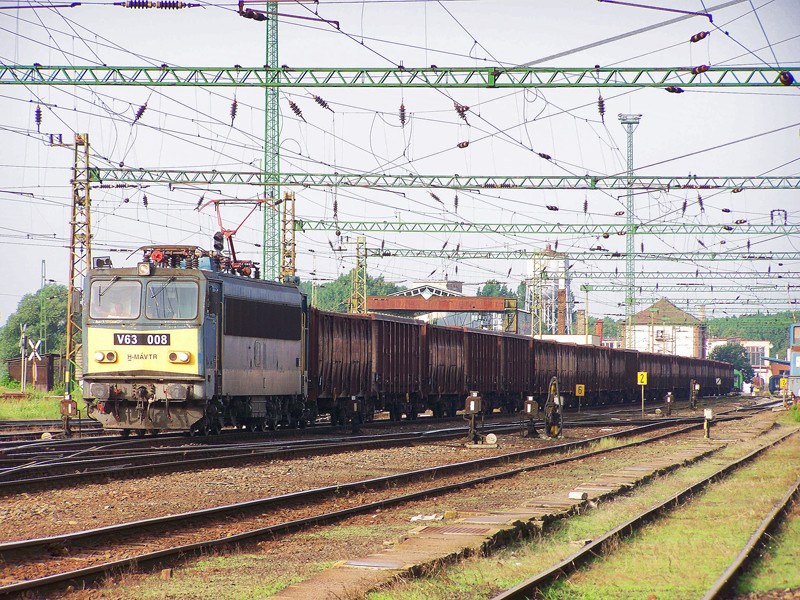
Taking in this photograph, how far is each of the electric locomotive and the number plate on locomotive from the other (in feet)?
0.07

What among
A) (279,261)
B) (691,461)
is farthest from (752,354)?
(691,461)

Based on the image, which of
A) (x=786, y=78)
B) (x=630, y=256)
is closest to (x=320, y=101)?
(x=786, y=78)

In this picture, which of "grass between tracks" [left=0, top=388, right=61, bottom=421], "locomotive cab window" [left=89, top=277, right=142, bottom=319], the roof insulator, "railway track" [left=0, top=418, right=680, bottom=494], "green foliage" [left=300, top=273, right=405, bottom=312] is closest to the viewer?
"railway track" [left=0, top=418, right=680, bottom=494]

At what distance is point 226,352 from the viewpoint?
20.0 m

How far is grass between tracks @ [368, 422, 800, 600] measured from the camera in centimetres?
779

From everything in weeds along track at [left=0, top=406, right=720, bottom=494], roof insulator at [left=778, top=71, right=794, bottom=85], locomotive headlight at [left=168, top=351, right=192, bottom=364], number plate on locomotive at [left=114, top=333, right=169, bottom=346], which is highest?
roof insulator at [left=778, top=71, right=794, bottom=85]

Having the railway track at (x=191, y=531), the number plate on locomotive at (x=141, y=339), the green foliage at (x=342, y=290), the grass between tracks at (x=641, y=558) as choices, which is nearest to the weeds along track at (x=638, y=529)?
the grass between tracks at (x=641, y=558)

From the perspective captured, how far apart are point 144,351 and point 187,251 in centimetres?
245

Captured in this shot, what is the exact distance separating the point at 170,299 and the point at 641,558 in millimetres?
12819

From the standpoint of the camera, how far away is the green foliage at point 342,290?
147 m

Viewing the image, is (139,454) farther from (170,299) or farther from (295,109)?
(295,109)

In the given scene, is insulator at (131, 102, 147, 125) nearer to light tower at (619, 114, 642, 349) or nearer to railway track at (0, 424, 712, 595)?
railway track at (0, 424, 712, 595)

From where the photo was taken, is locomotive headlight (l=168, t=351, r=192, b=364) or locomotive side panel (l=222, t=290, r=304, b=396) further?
locomotive side panel (l=222, t=290, r=304, b=396)

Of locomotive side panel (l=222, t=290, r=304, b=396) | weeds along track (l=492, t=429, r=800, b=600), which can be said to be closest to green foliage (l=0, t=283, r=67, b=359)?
locomotive side panel (l=222, t=290, r=304, b=396)
